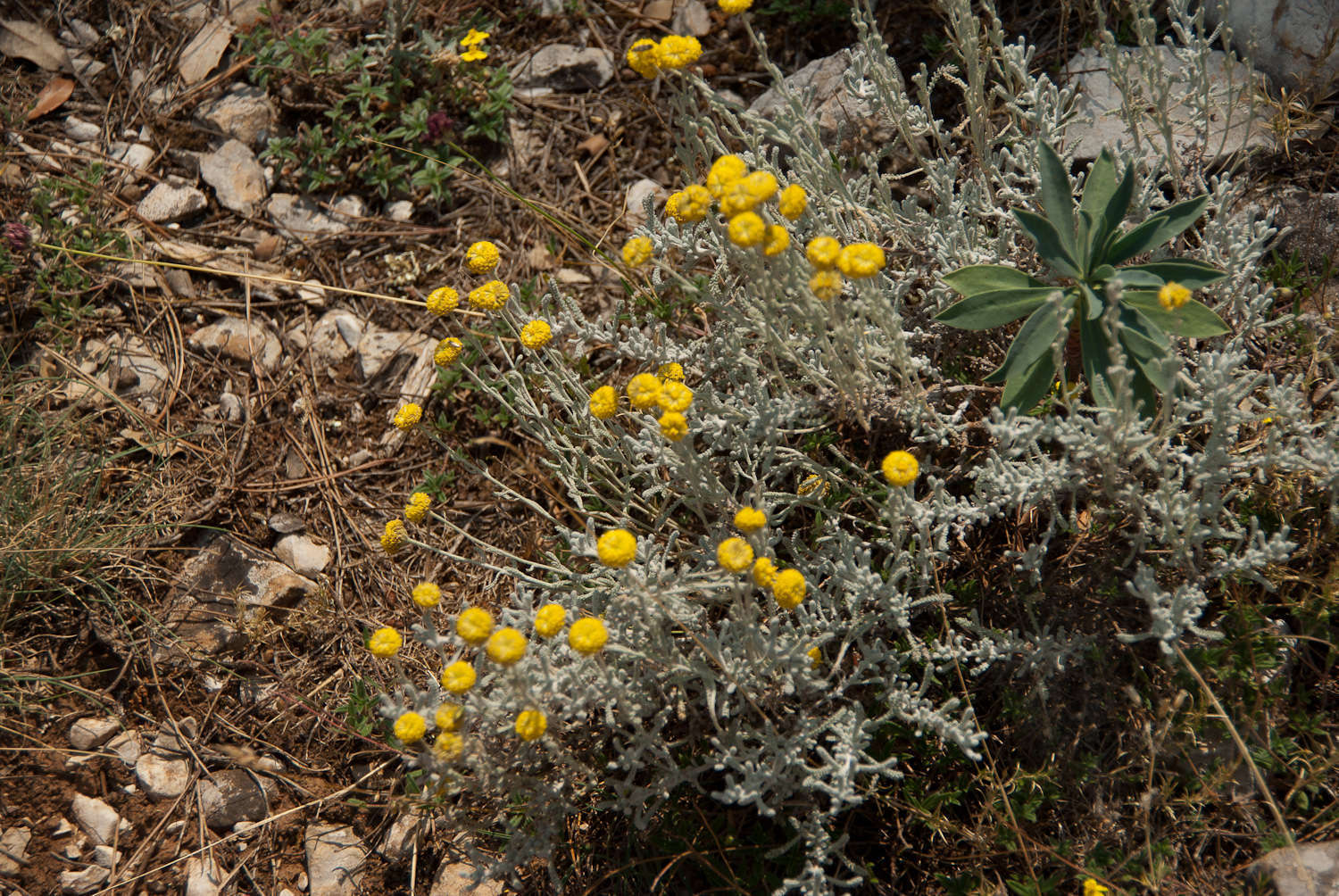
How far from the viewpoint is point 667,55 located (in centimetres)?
230

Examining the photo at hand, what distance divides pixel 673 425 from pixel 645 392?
6.0 inches

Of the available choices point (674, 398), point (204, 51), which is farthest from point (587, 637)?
point (204, 51)

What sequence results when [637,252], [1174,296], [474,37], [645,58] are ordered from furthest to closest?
[474,37] → [637,252] → [645,58] → [1174,296]

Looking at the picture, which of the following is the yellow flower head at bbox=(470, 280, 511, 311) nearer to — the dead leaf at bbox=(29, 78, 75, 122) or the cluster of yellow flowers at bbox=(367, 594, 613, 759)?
the cluster of yellow flowers at bbox=(367, 594, 613, 759)

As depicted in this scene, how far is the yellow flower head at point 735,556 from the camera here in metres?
1.95

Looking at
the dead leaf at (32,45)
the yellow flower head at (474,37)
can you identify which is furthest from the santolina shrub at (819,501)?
the dead leaf at (32,45)

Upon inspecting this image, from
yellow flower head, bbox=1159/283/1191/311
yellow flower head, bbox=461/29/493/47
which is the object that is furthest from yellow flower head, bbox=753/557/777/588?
yellow flower head, bbox=461/29/493/47

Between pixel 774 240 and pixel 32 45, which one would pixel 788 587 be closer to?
pixel 774 240

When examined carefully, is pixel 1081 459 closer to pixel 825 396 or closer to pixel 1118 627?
pixel 1118 627

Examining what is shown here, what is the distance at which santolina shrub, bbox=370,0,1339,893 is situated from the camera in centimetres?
214

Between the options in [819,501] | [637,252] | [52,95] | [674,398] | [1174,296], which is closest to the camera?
[1174,296]

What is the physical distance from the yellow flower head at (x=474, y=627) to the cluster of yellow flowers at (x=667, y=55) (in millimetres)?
1454

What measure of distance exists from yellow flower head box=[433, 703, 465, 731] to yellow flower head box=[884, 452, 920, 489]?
1115 millimetres

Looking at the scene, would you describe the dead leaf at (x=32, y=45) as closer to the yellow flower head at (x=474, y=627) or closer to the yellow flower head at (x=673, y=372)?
the yellow flower head at (x=673, y=372)
